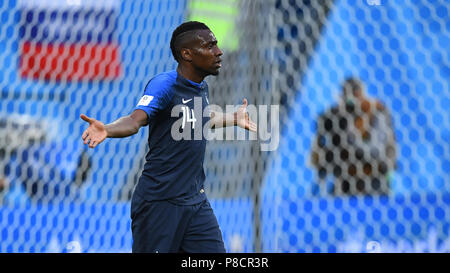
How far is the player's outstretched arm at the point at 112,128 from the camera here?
8.16 ft

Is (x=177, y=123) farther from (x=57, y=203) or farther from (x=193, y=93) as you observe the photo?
(x=57, y=203)

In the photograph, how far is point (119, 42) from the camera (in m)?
5.23

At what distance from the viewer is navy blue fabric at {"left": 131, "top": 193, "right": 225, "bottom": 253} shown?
298 cm

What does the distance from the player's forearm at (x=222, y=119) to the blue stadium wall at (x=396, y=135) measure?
126 cm

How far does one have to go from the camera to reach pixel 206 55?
313 centimetres

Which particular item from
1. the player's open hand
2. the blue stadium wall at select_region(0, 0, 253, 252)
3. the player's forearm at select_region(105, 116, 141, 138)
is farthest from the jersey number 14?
the blue stadium wall at select_region(0, 0, 253, 252)

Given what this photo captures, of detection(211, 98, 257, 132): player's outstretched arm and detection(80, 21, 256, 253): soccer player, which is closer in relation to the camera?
detection(80, 21, 256, 253): soccer player

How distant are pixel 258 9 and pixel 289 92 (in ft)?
2.95

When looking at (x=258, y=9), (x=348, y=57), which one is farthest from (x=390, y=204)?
(x=258, y=9)

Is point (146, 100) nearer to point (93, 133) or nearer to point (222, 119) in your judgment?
point (93, 133)

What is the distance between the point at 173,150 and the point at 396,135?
265cm

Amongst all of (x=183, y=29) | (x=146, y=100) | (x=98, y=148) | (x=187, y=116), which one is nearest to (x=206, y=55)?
(x=183, y=29)

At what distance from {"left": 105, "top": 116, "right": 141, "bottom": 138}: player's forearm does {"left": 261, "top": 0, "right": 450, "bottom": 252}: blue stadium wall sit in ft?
6.86

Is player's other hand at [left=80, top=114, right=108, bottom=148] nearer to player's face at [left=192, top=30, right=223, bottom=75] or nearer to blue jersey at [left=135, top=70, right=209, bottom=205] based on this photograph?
blue jersey at [left=135, top=70, right=209, bottom=205]
